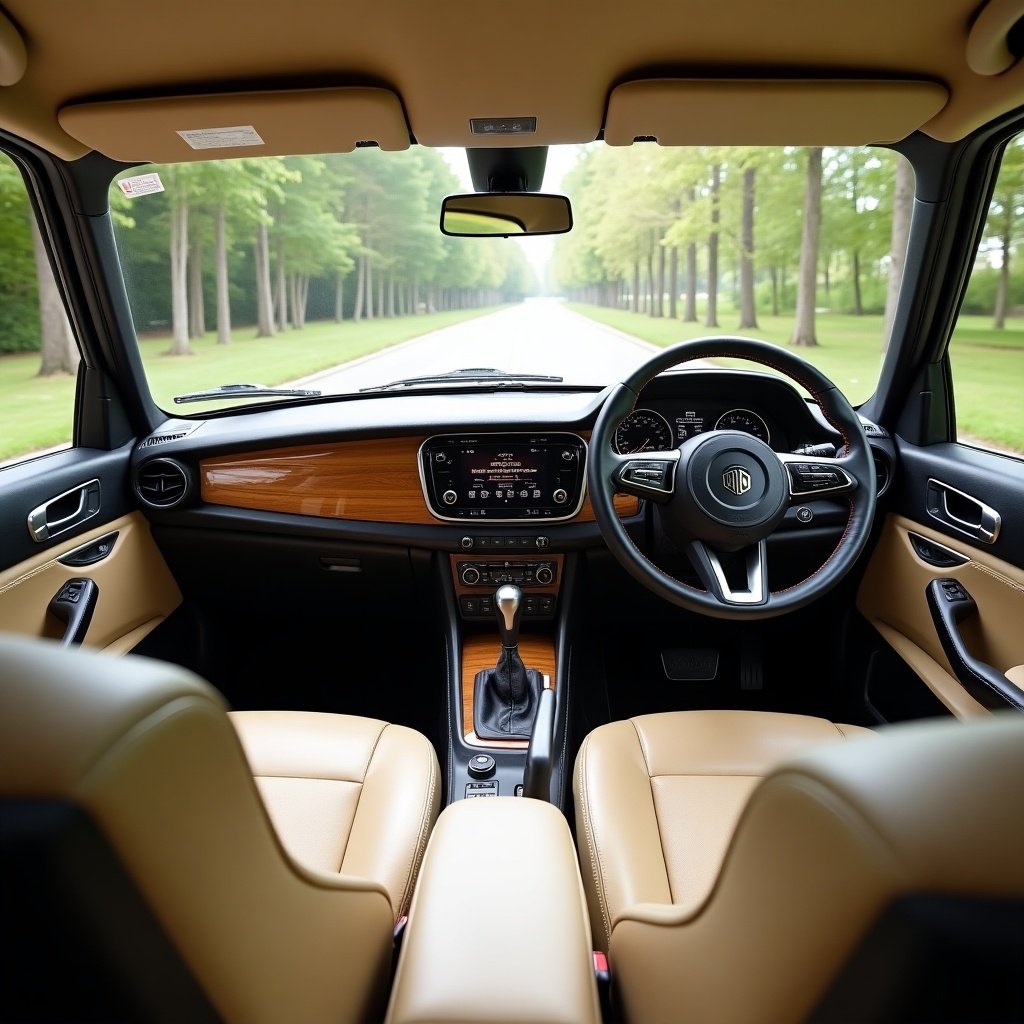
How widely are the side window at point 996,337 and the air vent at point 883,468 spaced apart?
0.88ft

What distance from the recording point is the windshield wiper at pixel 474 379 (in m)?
3.12

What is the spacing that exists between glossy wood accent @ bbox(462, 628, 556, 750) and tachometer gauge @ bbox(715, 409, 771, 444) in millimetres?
1084

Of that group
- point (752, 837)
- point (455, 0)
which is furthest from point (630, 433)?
point (752, 837)

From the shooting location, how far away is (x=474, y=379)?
314 centimetres

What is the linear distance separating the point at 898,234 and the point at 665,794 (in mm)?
2301

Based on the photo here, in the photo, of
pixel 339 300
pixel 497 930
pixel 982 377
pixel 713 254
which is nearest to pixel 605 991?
pixel 497 930

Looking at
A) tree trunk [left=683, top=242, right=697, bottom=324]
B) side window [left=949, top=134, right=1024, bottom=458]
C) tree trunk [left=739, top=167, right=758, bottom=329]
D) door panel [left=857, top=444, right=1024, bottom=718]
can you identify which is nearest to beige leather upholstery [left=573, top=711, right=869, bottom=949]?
door panel [left=857, top=444, right=1024, bottom=718]

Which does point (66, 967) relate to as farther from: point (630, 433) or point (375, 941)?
point (630, 433)

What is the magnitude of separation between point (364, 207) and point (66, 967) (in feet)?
15.0

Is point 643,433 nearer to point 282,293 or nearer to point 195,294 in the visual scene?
point 195,294

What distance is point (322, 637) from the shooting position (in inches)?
138

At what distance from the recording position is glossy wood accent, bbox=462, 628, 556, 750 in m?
2.81

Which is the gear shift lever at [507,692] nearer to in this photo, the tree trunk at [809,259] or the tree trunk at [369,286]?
the tree trunk at [809,259]

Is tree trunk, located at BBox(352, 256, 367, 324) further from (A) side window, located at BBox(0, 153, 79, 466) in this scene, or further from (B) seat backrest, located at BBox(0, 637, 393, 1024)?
(B) seat backrest, located at BBox(0, 637, 393, 1024)
